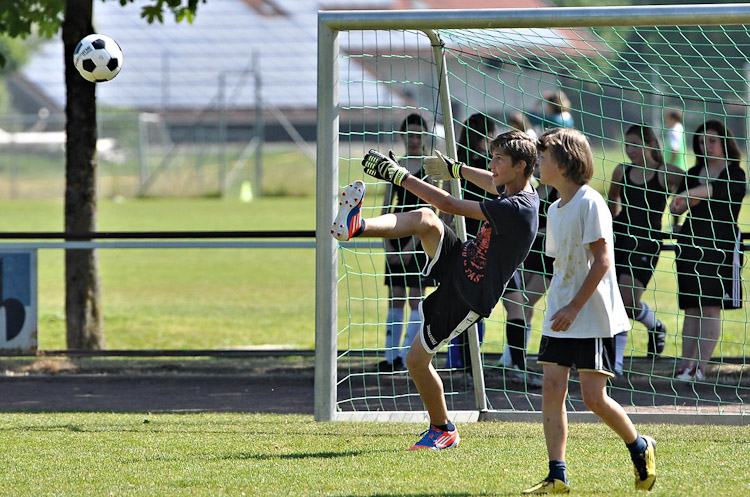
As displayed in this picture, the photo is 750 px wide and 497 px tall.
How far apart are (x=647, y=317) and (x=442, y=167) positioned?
10.5 feet

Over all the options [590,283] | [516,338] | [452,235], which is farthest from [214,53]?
[590,283]

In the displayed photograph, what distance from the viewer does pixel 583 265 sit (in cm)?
461

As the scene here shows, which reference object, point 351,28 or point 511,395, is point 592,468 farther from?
point 351,28

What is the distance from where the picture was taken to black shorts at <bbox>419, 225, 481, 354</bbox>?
5512 mm

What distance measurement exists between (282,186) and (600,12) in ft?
107

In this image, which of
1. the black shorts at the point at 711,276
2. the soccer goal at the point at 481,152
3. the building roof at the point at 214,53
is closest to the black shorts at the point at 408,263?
the soccer goal at the point at 481,152

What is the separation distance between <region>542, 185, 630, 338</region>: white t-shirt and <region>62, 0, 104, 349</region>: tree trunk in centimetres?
635

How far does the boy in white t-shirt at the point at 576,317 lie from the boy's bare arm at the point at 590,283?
0.04 feet

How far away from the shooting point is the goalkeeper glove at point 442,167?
5680mm

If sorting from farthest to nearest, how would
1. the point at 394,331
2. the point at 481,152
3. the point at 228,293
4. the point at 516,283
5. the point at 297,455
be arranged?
the point at 228,293 < the point at 394,331 < the point at 516,283 < the point at 481,152 < the point at 297,455

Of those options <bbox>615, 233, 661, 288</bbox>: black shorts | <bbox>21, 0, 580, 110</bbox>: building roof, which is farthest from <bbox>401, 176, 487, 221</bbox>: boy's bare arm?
<bbox>21, 0, 580, 110</bbox>: building roof

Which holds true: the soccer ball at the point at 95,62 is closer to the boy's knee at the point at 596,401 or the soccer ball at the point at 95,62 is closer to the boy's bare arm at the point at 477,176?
the boy's bare arm at the point at 477,176

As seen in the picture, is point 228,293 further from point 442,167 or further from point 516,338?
point 442,167

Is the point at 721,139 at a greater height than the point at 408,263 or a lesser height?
greater
